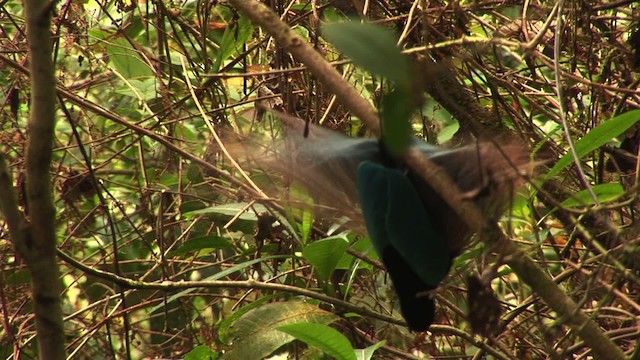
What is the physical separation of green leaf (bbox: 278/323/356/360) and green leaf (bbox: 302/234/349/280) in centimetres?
26

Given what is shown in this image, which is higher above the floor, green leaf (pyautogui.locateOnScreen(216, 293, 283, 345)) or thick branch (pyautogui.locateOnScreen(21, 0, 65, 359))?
thick branch (pyautogui.locateOnScreen(21, 0, 65, 359))

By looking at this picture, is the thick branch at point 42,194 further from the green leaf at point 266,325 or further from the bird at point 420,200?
the green leaf at point 266,325

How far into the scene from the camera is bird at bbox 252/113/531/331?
1404 mm

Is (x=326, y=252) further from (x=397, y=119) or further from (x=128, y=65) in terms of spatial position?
(x=128, y=65)

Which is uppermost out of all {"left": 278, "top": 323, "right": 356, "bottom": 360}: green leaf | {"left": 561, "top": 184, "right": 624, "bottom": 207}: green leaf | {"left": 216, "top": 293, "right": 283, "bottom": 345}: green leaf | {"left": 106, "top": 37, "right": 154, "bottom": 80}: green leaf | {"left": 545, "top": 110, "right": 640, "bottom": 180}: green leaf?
{"left": 106, "top": 37, "right": 154, "bottom": 80}: green leaf

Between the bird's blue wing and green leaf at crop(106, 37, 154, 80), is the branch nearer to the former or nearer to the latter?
the bird's blue wing

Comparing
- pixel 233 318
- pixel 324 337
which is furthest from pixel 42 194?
pixel 233 318

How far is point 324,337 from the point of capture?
187 cm

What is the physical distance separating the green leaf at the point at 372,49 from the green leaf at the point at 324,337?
0.89 m

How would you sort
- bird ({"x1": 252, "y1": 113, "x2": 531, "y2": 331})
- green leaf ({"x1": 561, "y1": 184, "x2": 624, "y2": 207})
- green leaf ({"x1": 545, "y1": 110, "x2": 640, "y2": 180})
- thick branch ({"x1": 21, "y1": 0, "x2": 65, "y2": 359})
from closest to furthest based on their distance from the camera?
thick branch ({"x1": 21, "y1": 0, "x2": 65, "y2": 359}), bird ({"x1": 252, "y1": 113, "x2": 531, "y2": 331}), green leaf ({"x1": 545, "y1": 110, "x2": 640, "y2": 180}), green leaf ({"x1": 561, "y1": 184, "x2": 624, "y2": 207})

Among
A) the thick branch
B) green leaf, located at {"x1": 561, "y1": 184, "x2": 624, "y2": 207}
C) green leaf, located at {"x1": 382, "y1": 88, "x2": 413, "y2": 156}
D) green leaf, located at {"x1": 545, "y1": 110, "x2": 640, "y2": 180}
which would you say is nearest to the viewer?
green leaf, located at {"x1": 382, "y1": 88, "x2": 413, "y2": 156}

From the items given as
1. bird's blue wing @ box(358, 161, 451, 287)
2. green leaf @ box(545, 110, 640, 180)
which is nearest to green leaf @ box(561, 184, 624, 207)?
green leaf @ box(545, 110, 640, 180)

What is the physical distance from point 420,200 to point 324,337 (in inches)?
22.9

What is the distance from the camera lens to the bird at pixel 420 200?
140 centimetres
